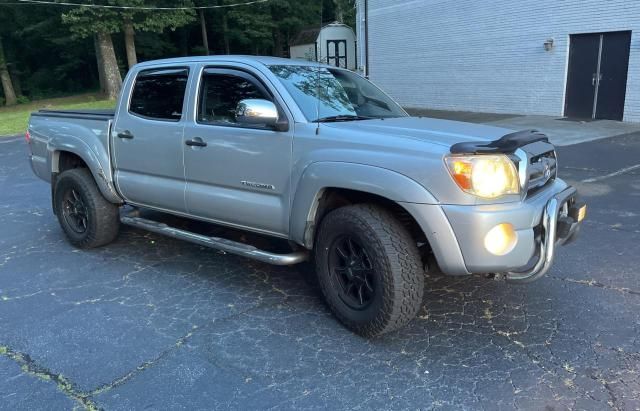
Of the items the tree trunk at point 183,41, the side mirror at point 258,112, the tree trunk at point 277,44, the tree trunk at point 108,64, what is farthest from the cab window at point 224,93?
the tree trunk at point 277,44

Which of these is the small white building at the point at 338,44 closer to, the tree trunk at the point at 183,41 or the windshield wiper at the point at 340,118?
the tree trunk at the point at 183,41

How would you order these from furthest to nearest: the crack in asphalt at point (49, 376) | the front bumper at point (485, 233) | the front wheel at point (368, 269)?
1. the front wheel at point (368, 269)
2. the front bumper at point (485, 233)
3. the crack in asphalt at point (49, 376)

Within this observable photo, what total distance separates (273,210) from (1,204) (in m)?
5.60

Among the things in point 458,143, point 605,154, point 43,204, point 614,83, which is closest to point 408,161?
point 458,143

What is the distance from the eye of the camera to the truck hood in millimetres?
3371

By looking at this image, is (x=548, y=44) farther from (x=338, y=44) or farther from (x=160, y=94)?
(x=338, y=44)

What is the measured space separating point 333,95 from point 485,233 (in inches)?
69.4

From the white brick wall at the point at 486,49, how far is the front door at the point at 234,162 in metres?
14.3

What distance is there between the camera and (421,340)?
348 cm

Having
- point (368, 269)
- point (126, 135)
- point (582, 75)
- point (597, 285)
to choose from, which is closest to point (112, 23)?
point (582, 75)

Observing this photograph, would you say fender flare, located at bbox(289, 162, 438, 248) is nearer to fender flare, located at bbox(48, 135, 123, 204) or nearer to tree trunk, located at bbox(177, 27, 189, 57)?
fender flare, located at bbox(48, 135, 123, 204)

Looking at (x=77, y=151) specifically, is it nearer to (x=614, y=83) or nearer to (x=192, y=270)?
(x=192, y=270)

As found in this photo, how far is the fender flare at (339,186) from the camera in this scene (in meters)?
3.17

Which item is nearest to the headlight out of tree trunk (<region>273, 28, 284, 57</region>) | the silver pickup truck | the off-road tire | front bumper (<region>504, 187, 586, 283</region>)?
the silver pickup truck
